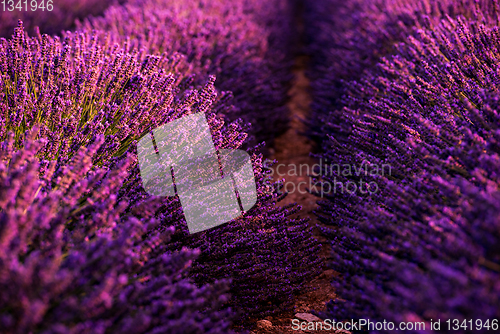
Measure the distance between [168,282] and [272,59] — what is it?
4410mm

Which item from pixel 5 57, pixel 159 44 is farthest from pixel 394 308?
pixel 159 44

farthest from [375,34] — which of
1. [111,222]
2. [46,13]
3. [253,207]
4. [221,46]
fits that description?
[46,13]

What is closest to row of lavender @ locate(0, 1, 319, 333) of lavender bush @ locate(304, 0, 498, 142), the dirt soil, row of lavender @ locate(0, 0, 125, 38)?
the dirt soil

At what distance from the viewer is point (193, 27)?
4.30 m

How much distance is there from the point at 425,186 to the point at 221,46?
2.83m

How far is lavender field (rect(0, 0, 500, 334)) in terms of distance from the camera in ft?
4.15

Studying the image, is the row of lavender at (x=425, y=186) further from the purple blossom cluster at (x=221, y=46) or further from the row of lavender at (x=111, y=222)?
the purple blossom cluster at (x=221, y=46)

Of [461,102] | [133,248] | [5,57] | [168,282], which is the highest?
[5,57]

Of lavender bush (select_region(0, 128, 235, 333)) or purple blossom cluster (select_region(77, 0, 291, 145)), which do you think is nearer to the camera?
lavender bush (select_region(0, 128, 235, 333))

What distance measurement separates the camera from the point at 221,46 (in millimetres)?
4027

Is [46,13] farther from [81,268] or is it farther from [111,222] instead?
[81,268]

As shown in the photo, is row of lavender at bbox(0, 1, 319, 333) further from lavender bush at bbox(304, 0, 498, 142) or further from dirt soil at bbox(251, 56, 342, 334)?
lavender bush at bbox(304, 0, 498, 142)

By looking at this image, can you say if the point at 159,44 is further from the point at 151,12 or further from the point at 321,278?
the point at 321,278

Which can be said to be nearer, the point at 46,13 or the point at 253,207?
the point at 253,207
